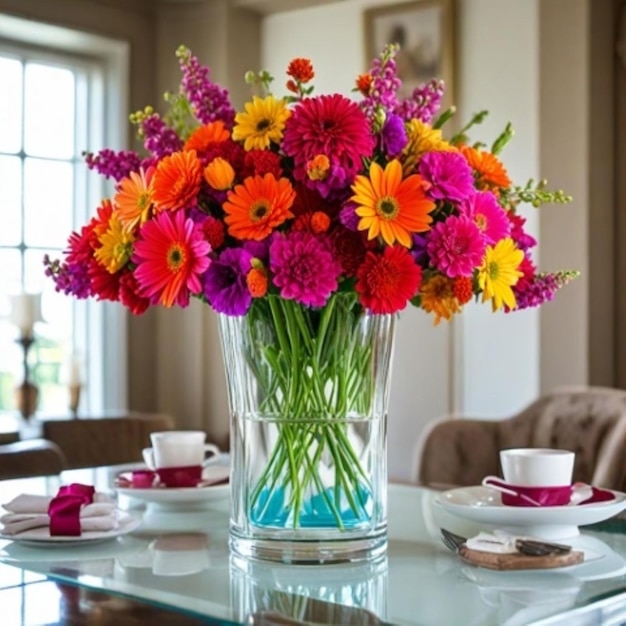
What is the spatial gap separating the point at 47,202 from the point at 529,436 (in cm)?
258

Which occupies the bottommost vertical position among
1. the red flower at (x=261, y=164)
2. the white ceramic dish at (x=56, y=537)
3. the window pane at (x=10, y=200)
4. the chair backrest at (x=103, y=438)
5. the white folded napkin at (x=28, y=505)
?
the chair backrest at (x=103, y=438)

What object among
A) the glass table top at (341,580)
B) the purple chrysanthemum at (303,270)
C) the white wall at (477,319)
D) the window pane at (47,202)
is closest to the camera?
the glass table top at (341,580)

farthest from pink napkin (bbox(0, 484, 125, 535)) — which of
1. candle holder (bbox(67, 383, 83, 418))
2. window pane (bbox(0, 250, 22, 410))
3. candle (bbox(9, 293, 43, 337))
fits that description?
window pane (bbox(0, 250, 22, 410))

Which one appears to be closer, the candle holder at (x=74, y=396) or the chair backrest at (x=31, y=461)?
the chair backrest at (x=31, y=461)

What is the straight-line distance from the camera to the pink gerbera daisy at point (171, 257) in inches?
55.7

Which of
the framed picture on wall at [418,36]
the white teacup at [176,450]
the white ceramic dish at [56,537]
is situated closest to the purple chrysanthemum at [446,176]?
the white ceramic dish at [56,537]

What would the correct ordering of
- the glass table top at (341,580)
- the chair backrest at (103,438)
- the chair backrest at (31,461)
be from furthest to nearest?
the chair backrest at (103,438), the chair backrest at (31,461), the glass table top at (341,580)

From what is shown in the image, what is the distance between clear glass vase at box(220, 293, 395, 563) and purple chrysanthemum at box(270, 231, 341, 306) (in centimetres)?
9

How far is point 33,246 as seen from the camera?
499 centimetres

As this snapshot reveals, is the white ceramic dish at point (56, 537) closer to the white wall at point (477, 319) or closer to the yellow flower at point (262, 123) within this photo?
the yellow flower at point (262, 123)

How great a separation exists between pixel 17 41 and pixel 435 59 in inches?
65.5

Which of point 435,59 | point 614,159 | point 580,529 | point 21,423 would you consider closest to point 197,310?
point 21,423

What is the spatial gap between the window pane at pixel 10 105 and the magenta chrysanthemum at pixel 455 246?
12.4ft

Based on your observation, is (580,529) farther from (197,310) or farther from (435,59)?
(197,310)
